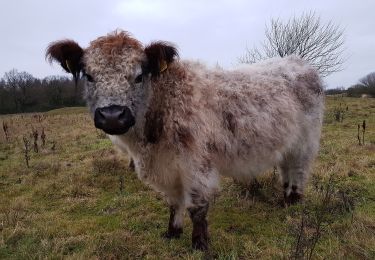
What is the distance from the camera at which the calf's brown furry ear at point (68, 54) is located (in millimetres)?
4492

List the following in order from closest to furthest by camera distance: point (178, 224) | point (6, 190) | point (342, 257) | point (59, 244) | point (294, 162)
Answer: point (342, 257) → point (59, 244) → point (178, 224) → point (294, 162) → point (6, 190)

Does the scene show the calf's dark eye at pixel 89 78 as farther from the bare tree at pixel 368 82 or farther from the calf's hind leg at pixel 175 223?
the bare tree at pixel 368 82

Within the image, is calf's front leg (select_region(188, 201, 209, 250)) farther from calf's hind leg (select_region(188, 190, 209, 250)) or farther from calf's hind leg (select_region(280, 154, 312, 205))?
calf's hind leg (select_region(280, 154, 312, 205))

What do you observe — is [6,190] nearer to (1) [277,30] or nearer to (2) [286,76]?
(2) [286,76]

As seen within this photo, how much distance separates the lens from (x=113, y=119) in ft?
12.8

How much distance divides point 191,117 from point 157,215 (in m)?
2.26

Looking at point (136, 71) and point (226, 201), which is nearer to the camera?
point (136, 71)

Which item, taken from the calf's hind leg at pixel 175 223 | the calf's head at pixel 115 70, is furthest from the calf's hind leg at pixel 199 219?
the calf's head at pixel 115 70

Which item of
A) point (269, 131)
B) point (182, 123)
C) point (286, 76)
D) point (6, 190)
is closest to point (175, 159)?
point (182, 123)

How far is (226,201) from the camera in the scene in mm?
6840

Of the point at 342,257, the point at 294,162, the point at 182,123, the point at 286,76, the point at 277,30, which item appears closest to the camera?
the point at 342,257

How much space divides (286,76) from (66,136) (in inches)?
455

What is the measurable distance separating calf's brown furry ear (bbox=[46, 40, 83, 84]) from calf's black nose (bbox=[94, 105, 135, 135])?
2.74 feet

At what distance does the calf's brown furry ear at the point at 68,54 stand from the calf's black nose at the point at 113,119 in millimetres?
834
